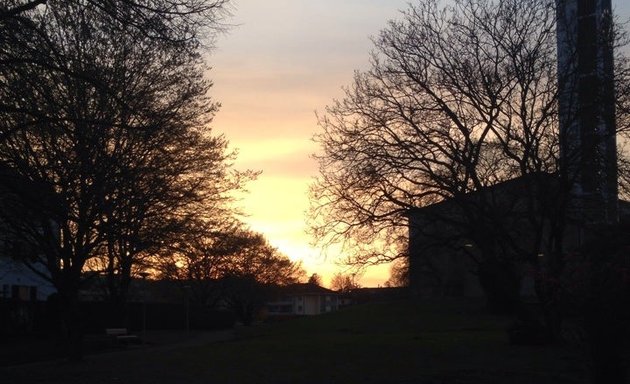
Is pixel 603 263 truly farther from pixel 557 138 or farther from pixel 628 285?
pixel 557 138

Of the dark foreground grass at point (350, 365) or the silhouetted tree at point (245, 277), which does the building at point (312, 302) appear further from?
the dark foreground grass at point (350, 365)

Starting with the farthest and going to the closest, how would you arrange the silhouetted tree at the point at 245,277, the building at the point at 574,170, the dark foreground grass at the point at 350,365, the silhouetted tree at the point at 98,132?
the silhouetted tree at the point at 245,277 → the building at the point at 574,170 → the dark foreground grass at the point at 350,365 → the silhouetted tree at the point at 98,132

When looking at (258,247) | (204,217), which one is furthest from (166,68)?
(258,247)

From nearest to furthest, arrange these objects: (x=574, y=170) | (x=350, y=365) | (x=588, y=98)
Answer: (x=350, y=365) < (x=588, y=98) < (x=574, y=170)

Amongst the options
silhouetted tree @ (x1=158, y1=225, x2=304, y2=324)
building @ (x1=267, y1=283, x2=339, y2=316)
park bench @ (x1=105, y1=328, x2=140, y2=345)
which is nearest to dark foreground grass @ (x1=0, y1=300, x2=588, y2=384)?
park bench @ (x1=105, y1=328, x2=140, y2=345)

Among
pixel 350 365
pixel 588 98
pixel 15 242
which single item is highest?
pixel 588 98

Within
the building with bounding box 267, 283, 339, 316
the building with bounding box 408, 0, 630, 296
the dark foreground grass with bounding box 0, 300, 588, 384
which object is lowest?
the building with bounding box 267, 283, 339, 316

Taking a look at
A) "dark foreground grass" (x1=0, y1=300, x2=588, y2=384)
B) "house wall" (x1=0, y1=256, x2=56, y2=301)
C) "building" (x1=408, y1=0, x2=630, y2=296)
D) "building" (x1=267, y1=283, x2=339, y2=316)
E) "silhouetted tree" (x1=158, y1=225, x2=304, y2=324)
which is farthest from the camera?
"building" (x1=267, y1=283, x2=339, y2=316)

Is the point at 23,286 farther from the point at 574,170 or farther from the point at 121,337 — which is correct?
the point at 574,170

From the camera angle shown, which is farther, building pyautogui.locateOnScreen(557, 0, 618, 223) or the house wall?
the house wall

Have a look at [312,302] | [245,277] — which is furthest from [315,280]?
[245,277]

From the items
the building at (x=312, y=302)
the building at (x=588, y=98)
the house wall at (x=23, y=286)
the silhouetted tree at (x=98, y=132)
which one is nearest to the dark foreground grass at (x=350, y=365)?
the silhouetted tree at (x=98, y=132)

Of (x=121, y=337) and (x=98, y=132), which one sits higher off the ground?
(x=98, y=132)

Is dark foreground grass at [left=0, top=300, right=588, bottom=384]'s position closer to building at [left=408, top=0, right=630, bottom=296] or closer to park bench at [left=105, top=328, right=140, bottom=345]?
building at [left=408, top=0, right=630, bottom=296]
